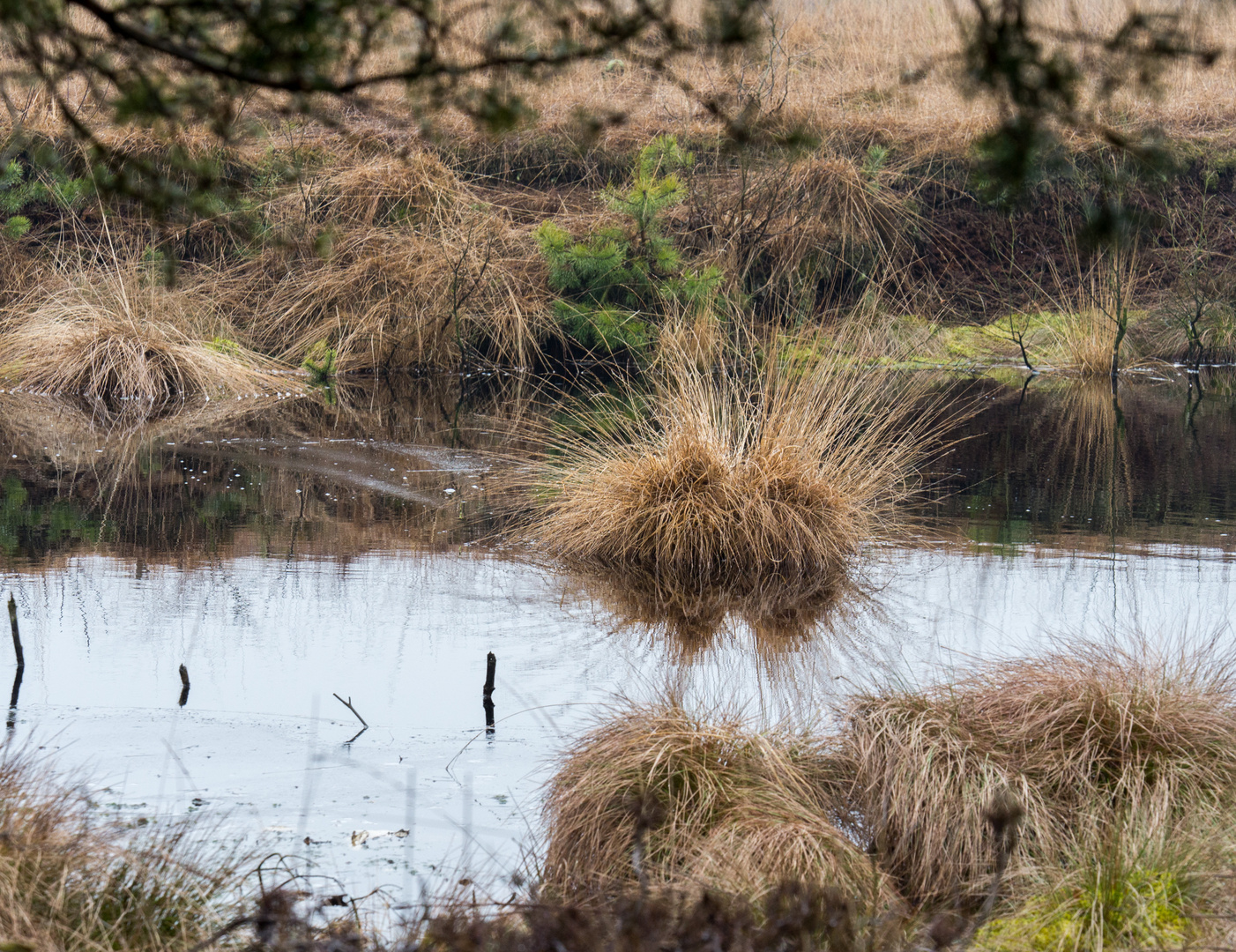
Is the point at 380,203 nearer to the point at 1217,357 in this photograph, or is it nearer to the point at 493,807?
the point at 1217,357

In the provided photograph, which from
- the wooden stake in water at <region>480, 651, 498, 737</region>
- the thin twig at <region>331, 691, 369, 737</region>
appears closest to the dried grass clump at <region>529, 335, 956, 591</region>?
the wooden stake in water at <region>480, 651, 498, 737</region>

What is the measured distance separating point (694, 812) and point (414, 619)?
289cm

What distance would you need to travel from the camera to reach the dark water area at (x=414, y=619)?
4.39 meters

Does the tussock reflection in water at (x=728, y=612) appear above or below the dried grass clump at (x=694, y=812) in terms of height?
above

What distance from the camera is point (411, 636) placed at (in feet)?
20.3

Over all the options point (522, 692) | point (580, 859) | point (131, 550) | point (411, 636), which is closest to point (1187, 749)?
point (580, 859)

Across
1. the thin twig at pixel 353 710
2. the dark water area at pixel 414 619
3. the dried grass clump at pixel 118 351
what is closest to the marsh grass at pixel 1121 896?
the dark water area at pixel 414 619

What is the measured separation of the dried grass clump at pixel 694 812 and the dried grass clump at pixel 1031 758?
0.21m

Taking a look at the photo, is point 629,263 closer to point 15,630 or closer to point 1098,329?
point 1098,329

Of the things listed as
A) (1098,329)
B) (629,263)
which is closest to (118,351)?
(629,263)

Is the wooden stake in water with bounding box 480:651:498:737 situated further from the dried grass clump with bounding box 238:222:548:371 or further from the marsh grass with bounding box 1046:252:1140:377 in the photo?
the marsh grass with bounding box 1046:252:1140:377

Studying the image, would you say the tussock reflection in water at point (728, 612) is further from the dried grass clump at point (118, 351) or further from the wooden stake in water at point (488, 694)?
the dried grass clump at point (118, 351)

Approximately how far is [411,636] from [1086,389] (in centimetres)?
1285

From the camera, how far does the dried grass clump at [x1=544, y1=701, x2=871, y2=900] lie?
11.5 feet
